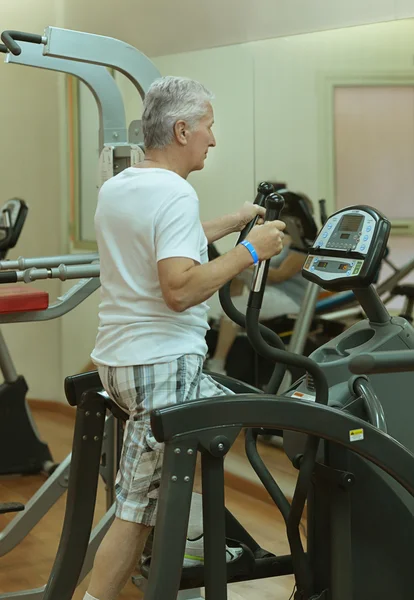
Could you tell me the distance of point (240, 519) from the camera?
373 centimetres

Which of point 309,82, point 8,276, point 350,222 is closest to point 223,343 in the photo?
point 309,82

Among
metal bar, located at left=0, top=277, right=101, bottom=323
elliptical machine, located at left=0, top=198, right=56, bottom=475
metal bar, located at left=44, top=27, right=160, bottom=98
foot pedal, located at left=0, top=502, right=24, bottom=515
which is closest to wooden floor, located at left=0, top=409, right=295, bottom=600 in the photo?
elliptical machine, located at left=0, top=198, right=56, bottom=475

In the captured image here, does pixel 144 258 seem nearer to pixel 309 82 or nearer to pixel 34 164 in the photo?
pixel 309 82

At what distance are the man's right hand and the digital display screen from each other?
0.19 meters

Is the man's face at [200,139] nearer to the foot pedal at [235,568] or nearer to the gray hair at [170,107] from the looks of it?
the gray hair at [170,107]

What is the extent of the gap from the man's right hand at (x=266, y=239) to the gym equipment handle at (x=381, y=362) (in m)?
0.48

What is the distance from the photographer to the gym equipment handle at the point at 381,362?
1.51 meters

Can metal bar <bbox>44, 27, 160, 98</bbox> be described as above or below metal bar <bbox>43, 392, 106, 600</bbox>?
above

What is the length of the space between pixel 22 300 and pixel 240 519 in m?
1.49

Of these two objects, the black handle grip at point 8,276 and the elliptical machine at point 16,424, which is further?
the elliptical machine at point 16,424

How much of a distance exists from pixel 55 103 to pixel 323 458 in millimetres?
4138

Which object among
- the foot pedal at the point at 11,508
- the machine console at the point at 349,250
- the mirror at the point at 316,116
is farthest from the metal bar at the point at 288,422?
the mirror at the point at 316,116

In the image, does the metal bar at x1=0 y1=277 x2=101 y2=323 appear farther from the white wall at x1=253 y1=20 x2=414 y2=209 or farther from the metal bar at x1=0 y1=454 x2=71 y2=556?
the white wall at x1=253 y1=20 x2=414 y2=209

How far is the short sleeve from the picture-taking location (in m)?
1.89
